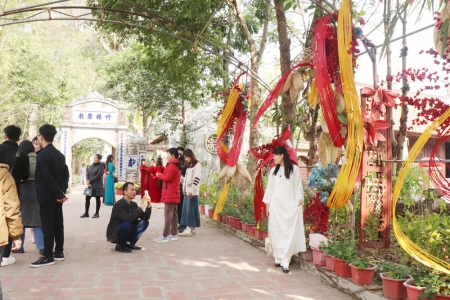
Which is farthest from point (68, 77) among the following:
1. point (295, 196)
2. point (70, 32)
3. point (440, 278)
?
point (440, 278)

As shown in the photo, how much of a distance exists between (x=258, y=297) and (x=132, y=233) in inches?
95.4

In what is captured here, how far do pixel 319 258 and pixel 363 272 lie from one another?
0.88m

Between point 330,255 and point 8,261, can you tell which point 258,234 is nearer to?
point 330,255

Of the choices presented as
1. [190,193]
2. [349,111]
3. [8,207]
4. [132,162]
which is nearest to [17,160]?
[8,207]

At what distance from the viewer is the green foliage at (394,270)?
11.3 ft

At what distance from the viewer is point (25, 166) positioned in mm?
4930

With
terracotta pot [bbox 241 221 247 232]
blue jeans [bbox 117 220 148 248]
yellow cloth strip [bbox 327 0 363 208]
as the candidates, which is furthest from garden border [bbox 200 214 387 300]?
blue jeans [bbox 117 220 148 248]

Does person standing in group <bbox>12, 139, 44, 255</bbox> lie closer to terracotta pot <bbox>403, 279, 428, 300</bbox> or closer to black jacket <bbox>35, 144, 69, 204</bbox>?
black jacket <bbox>35, 144, 69, 204</bbox>

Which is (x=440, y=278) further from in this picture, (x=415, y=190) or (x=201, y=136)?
(x=201, y=136)

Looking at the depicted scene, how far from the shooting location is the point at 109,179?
11.5 metres

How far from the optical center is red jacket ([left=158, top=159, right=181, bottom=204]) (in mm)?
6391

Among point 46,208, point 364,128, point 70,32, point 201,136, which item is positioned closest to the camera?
point 364,128

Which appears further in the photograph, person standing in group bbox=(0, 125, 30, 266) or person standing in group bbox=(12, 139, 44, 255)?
person standing in group bbox=(12, 139, 44, 255)

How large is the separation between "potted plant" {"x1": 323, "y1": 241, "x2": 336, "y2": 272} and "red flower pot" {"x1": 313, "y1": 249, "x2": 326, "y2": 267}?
0.38 feet
